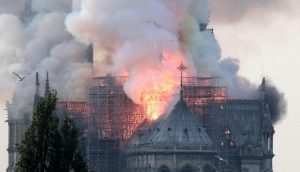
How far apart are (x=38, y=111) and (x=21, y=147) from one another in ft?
10.1

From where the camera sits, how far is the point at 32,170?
159625 mm

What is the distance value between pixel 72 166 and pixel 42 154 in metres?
2.61

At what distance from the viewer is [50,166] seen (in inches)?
6294

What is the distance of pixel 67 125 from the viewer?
16038 centimetres

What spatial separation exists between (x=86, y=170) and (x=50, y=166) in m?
2.78

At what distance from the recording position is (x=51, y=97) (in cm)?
16088

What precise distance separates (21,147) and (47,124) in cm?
293

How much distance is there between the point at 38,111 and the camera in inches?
6319

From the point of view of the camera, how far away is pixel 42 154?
161 m

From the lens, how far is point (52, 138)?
161500 millimetres

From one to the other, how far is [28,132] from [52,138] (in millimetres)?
2295

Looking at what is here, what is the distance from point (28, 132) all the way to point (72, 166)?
4.28 m

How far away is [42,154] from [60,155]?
4.77ft

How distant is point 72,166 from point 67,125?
10.4 ft
